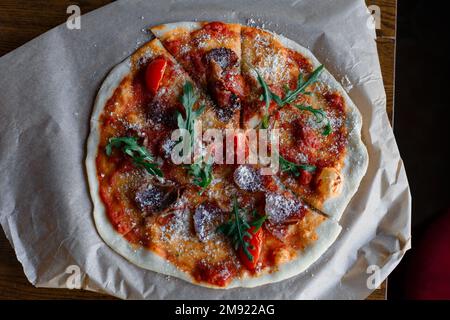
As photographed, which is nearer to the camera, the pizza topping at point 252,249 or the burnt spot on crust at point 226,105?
the pizza topping at point 252,249

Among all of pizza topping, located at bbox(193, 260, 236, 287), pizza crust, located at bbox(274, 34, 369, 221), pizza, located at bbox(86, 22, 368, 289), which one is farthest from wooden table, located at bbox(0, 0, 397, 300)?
pizza topping, located at bbox(193, 260, 236, 287)

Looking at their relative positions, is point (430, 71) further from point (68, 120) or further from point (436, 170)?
point (68, 120)

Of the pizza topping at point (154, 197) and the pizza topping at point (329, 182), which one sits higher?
the pizza topping at point (154, 197)

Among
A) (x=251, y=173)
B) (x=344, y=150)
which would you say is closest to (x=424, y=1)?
(x=344, y=150)

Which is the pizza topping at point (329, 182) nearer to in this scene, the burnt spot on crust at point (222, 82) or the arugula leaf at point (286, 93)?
the arugula leaf at point (286, 93)

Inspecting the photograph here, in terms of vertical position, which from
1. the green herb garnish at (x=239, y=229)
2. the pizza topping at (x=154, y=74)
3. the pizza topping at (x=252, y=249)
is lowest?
the pizza topping at (x=252, y=249)

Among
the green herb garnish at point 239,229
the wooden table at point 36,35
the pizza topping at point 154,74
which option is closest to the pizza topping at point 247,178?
the green herb garnish at point 239,229
